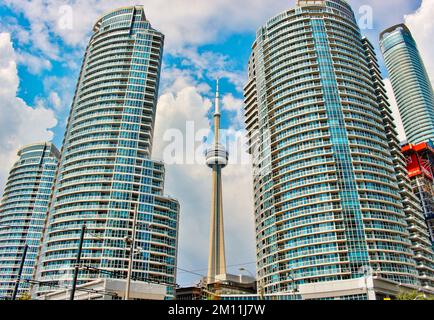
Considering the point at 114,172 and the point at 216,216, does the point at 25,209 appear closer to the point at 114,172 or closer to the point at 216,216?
the point at 114,172

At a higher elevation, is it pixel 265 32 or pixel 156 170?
pixel 265 32

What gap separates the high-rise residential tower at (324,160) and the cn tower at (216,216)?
42212 mm

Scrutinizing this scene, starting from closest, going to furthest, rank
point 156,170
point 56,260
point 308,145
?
point 56,260 → point 308,145 → point 156,170

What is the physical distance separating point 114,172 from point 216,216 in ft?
217

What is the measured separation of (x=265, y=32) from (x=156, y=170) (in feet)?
216

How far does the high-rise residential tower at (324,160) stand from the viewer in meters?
95.8

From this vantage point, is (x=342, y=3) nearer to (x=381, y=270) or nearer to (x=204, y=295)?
(x=381, y=270)

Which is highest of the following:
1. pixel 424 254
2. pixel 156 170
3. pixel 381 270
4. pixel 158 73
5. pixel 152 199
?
pixel 158 73

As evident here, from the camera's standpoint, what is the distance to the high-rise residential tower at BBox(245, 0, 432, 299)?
95.8 m

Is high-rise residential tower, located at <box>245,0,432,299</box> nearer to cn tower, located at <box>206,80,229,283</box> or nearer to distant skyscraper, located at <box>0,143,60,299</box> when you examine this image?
cn tower, located at <box>206,80,229,283</box>

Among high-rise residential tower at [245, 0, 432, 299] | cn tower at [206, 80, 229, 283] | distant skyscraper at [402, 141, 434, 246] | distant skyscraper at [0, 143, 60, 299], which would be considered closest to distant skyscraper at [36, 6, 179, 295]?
high-rise residential tower at [245, 0, 432, 299]

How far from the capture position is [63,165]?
4729 inches

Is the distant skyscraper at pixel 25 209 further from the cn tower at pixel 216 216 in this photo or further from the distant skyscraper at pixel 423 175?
the distant skyscraper at pixel 423 175

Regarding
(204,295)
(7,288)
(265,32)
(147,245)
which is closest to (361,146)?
(265,32)
